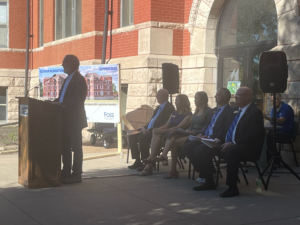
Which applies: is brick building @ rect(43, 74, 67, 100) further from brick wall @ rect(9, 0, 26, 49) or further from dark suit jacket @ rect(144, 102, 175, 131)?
brick wall @ rect(9, 0, 26, 49)

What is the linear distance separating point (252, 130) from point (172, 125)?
213cm

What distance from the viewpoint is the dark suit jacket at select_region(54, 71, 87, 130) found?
703cm

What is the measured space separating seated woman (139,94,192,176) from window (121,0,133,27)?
20.4ft

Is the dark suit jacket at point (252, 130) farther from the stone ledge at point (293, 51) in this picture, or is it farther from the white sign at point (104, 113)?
the white sign at point (104, 113)

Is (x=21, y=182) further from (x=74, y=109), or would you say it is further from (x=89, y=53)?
(x=89, y=53)

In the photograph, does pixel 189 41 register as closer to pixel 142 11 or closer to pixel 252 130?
pixel 142 11

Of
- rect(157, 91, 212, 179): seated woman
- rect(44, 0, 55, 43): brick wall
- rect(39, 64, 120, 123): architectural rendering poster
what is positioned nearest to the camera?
rect(157, 91, 212, 179): seated woman

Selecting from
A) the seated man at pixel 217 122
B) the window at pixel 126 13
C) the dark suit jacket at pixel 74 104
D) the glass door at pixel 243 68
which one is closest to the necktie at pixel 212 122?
the seated man at pixel 217 122

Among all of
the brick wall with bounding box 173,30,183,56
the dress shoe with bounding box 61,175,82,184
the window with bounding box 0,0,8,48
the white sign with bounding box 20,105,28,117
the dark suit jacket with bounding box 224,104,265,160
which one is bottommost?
the dress shoe with bounding box 61,175,82,184

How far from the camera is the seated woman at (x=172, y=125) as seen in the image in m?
7.94

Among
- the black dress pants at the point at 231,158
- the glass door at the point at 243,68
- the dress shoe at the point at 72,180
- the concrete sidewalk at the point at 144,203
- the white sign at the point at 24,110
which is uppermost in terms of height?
the glass door at the point at 243,68

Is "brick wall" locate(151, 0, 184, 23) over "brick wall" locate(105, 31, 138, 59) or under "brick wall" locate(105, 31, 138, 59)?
over

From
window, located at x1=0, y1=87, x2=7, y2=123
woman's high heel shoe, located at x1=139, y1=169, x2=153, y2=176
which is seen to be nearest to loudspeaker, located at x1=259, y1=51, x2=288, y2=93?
woman's high heel shoe, located at x1=139, y1=169, x2=153, y2=176

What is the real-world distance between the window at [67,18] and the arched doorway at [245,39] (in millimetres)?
5961
